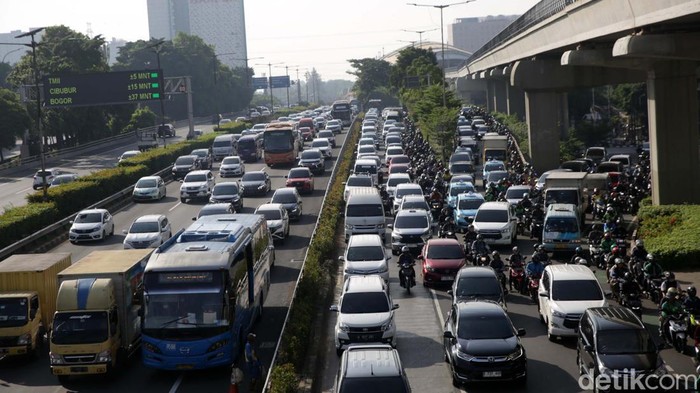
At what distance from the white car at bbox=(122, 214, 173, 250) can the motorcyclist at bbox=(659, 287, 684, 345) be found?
1972 cm

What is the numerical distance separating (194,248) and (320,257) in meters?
9.69

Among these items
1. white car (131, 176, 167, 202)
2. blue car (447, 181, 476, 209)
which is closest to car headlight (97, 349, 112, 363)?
blue car (447, 181, 476, 209)

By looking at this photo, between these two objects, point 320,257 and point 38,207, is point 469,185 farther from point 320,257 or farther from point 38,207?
point 38,207

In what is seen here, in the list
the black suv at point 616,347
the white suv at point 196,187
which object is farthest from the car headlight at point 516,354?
the white suv at point 196,187

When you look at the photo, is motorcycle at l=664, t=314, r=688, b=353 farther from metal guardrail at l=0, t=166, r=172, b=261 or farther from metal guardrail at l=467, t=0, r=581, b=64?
metal guardrail at l=0, t=166, r=172, b=261

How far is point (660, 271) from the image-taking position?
26.4 m

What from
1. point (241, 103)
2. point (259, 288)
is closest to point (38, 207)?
point (259, 288)

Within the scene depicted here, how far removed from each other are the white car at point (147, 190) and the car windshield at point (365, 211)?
17818mm

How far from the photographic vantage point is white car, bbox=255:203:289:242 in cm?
3806

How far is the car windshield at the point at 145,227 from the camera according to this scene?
36812 millimetres

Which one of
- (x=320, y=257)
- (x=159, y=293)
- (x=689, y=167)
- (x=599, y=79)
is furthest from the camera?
(x=599, y=79)

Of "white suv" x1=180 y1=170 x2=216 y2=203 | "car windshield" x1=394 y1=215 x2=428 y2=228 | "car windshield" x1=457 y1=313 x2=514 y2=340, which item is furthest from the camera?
"white suv" x1=180 y1=170 x2=216 y2=203

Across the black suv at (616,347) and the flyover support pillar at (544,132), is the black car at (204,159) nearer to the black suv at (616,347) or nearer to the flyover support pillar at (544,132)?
the flyover support pillar at (544,132)

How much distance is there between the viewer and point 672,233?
3247 cm
